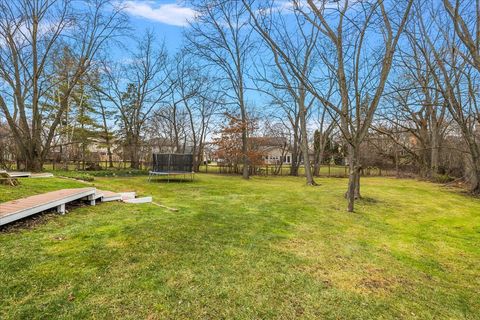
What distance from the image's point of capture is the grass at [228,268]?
6.91ft

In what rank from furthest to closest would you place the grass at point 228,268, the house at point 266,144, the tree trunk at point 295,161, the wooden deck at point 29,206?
the tree trunk at point 295,161, the house at point 266,144, the wooden deck at point 29,206, the grass at point 228,268

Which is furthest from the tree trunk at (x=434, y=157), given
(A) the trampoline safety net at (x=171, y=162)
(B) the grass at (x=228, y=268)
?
(A) the trampoline safety net at (x=171, y=162)

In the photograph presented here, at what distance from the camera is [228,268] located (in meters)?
2.82

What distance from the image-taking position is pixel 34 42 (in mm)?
11445

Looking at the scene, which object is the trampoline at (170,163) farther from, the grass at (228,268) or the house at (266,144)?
the house at (266,144)

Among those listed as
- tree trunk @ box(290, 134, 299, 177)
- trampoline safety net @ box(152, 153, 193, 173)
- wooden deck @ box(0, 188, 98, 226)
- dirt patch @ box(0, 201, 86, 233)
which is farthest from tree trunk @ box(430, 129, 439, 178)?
dirt patch @ box(0, 201, 86, 233)

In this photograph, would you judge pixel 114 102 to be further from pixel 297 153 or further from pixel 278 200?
pixel 278 200

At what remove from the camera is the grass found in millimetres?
2105

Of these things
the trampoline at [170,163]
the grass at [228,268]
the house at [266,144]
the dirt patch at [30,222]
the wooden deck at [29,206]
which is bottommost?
the grass at [228,268]

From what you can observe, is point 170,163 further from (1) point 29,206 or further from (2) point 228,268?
(2) point 228,268

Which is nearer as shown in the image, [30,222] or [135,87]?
[30,222]

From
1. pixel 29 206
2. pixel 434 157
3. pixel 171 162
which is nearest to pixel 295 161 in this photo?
pixel 434 157

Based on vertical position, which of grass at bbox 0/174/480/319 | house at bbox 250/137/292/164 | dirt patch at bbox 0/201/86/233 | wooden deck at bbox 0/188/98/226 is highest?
house at bbox 250/137/292/164

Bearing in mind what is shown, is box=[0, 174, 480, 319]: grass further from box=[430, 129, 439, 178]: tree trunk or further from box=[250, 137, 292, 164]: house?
box=[430, 129, 439, 178]: tree trunk
